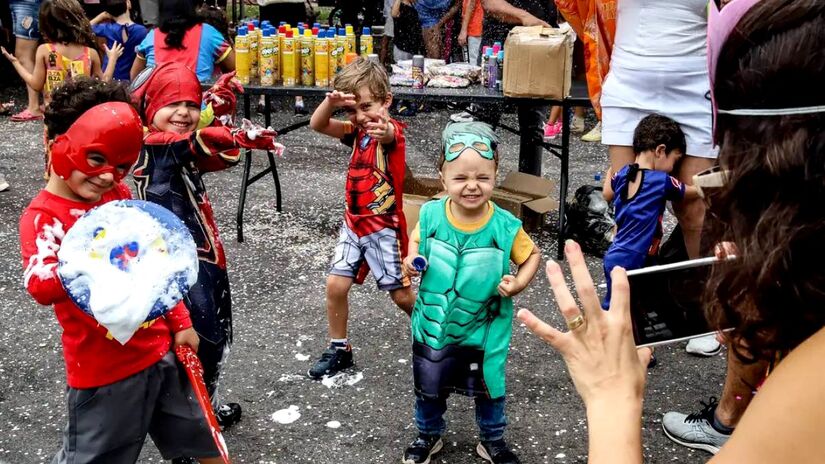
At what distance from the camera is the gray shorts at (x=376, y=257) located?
154 inches

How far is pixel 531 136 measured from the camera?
6180mm

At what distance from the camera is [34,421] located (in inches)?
144

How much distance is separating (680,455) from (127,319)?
221cm

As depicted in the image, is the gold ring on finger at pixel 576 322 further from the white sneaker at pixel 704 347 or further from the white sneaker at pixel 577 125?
the white sneaker at pixel 577 125

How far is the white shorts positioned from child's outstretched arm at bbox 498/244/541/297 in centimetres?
123

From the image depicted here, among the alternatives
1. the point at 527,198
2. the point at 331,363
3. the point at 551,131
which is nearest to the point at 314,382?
the point at 331,363

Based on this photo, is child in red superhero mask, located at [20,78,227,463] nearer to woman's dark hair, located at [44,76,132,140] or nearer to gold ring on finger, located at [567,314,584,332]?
woman's dark hair, located at [44,76,132,140]

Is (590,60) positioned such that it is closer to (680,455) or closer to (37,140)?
(680,455)

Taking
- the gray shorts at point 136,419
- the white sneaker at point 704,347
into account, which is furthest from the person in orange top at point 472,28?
the gray shorts at point 136,419

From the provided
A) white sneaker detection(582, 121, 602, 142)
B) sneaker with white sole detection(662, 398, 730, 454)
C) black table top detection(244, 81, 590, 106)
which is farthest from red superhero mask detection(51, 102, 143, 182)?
white sneaker detection(582, 121, 602, 142)

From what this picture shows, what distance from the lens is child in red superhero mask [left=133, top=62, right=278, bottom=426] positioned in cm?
325

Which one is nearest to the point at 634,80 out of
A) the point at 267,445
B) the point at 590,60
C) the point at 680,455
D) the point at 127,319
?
the point at 590,60

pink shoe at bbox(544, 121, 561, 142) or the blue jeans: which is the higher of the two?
pink shoe at bbox(544, 121, 561, 142)

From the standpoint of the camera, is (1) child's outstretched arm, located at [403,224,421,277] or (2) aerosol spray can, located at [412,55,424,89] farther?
(2) aerosol spray can, located at [412,55,424,89]
